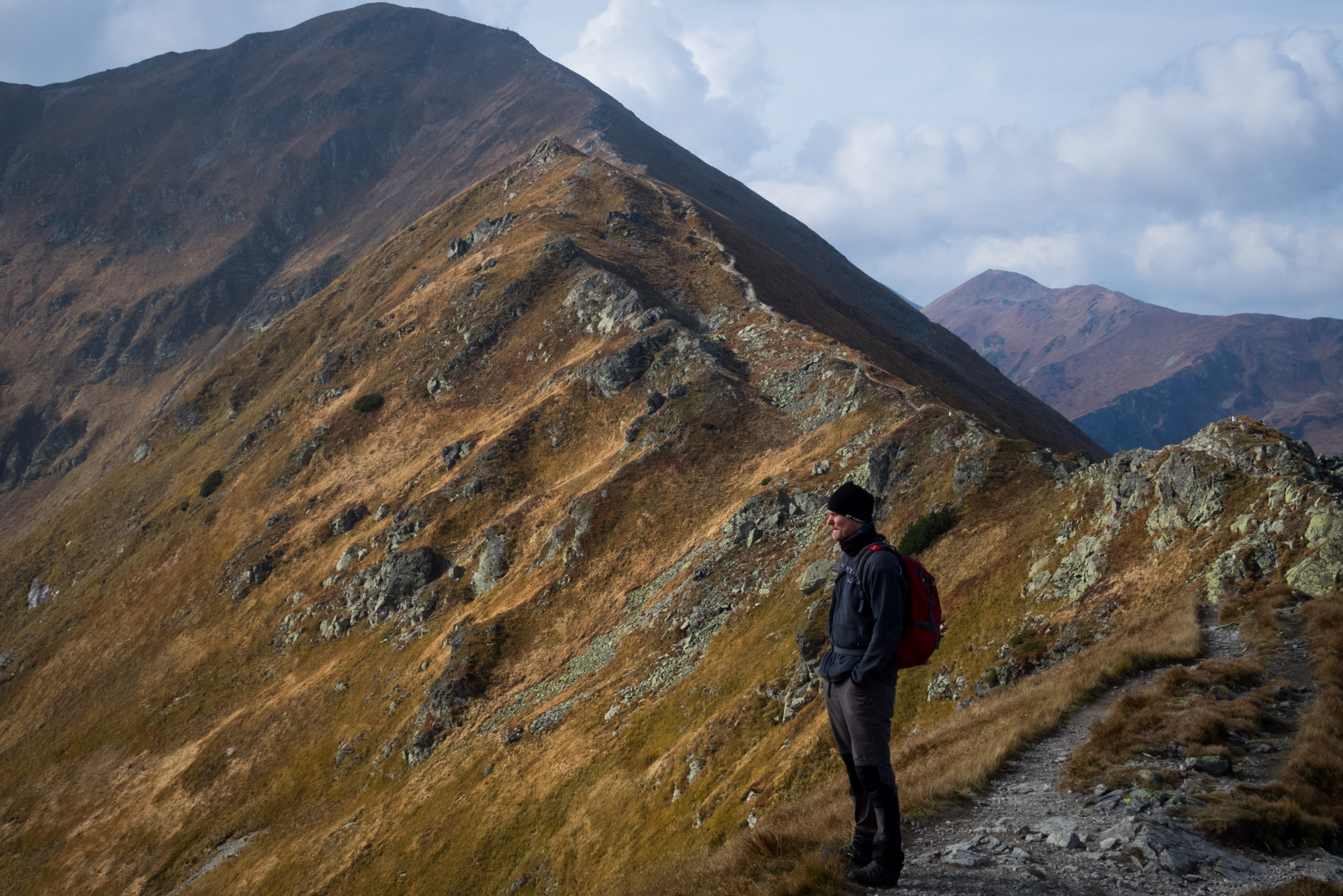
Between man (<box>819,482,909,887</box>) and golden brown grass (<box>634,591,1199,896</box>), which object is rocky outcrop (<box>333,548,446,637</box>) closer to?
golden brown grass (<box>634,591,1199,896</box>)

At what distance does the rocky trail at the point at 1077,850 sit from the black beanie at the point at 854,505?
169 inches

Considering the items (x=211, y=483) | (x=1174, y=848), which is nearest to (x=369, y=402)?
(x=211, y=483)

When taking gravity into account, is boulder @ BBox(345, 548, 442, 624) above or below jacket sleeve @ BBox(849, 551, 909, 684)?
below

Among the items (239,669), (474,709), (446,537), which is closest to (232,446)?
(239,669)

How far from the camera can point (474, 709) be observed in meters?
50.2

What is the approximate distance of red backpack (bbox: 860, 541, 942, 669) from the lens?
28.8 ft

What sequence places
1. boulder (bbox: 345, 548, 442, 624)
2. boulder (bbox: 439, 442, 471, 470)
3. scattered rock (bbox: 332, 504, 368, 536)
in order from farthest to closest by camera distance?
scattered rock (bbox: 332, 504, 368, 536)
boulder (bbox: 439, 442, 471, 470)
boulder (bbox: 345, 548, 442, 624)

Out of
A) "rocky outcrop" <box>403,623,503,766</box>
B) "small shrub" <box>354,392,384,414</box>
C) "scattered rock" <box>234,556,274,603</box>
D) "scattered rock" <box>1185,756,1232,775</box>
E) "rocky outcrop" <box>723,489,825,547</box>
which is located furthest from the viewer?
"small shrub" <box>354,392,384,414</box>

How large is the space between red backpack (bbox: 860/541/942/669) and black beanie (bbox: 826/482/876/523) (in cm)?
66

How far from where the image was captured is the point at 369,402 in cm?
9381

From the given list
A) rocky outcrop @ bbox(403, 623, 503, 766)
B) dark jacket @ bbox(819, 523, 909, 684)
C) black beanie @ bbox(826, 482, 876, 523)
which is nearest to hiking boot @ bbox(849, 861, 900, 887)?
dark jacket @ bbox(819, 523, 909, 684)

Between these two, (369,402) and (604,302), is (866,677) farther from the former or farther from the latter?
(369,402)

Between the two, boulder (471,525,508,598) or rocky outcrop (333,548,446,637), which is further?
rocky outcrop (333,548,446,637)

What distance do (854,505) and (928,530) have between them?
34278mm
